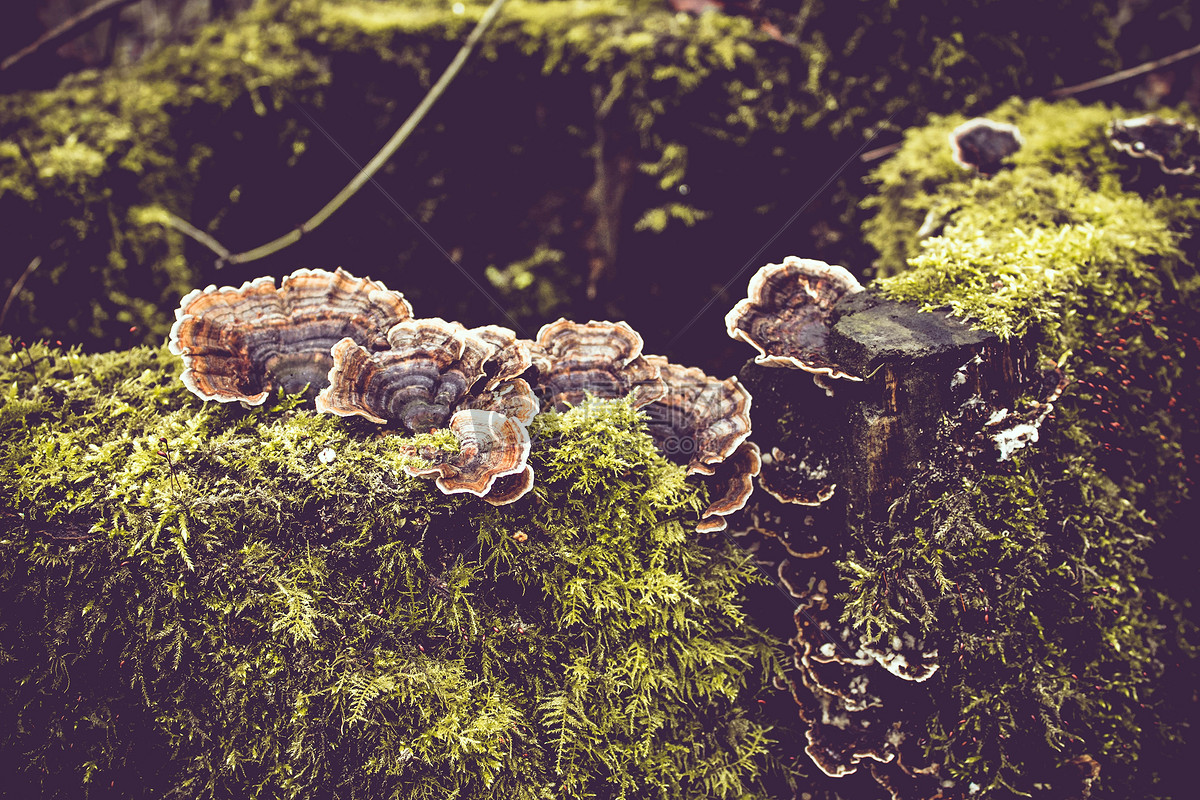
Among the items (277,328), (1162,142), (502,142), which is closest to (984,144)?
(1162,142)

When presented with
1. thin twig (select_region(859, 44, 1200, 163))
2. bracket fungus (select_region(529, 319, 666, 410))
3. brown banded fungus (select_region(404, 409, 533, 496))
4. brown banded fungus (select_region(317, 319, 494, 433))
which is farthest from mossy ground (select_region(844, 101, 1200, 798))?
brown banded fungus (select_region(317, 319, 494, 433))

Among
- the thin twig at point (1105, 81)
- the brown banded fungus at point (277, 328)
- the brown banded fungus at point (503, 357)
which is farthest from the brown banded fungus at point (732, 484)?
the thin twig at point (1105, 81)

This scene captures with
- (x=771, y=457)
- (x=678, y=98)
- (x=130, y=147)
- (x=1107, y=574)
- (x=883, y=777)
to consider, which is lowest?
(x=883, y=777)

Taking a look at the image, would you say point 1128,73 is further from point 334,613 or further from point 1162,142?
point 334,613

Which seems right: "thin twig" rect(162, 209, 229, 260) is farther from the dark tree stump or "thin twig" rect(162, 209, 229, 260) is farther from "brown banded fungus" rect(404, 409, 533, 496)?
the dark tree stump

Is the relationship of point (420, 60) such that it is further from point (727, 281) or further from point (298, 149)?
point (727, 281)

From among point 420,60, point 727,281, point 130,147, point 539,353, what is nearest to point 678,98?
point 727,281
